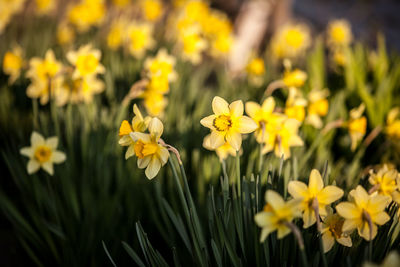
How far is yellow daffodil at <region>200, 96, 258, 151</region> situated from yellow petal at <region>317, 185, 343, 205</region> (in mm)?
245

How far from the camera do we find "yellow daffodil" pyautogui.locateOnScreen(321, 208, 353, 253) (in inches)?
34.7

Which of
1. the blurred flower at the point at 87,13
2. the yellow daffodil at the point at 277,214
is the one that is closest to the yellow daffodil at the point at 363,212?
the yellow daffodil at the point at 277,214

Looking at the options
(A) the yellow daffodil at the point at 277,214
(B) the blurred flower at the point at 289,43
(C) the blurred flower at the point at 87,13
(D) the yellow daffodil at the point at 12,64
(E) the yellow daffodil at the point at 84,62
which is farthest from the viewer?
(B) the blurred flower at the point at 289,43

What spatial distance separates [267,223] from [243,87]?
6.26ft

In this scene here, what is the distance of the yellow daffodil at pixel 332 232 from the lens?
2.89 ft

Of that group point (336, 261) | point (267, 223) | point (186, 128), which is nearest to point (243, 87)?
point (186, 128)

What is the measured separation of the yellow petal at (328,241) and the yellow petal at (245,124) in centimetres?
34

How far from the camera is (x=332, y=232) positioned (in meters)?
0.90

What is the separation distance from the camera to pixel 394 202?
1000 mm

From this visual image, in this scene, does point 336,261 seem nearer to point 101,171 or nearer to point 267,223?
point 267,223

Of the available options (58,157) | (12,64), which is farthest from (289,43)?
(58,157)

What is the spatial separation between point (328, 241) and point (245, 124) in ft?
1.22

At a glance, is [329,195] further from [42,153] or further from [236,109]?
[42,153]

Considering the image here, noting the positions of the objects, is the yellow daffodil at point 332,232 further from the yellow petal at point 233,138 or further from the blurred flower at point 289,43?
the blurred flower at point 289,43
